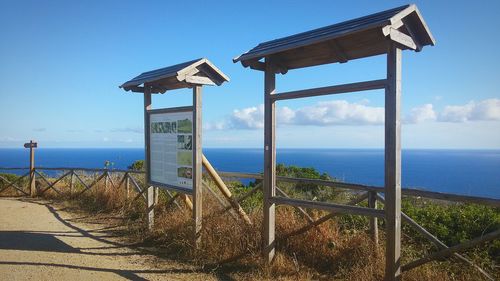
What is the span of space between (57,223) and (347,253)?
21.8ft

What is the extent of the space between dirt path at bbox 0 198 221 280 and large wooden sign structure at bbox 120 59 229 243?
91cm

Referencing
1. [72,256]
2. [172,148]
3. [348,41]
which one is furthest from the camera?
[172,148]

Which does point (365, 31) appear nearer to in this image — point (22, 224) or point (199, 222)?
point (199, 222)

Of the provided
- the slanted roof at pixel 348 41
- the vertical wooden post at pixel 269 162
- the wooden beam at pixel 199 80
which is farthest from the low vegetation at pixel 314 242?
the slanted roof at pixel 348 41

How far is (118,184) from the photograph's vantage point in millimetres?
10570

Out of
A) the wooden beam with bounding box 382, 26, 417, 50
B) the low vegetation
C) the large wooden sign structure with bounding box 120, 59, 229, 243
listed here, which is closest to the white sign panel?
the large wooden sign structure with bounding box 120, 59, 229, 243

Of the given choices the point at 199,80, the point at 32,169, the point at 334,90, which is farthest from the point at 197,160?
the point at 32,169

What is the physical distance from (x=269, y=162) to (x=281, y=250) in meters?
1.35

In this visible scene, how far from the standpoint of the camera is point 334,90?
179 inches

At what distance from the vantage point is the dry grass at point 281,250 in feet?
15.5

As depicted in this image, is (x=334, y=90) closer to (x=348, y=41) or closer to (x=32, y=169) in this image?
(x=348, y=41)

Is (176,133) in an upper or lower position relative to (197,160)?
upper

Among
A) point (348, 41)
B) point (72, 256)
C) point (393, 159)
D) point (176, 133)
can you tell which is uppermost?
point (348, 41)

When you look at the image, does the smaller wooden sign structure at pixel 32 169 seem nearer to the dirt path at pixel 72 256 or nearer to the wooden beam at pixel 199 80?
the dirt path at pixel 72 256
